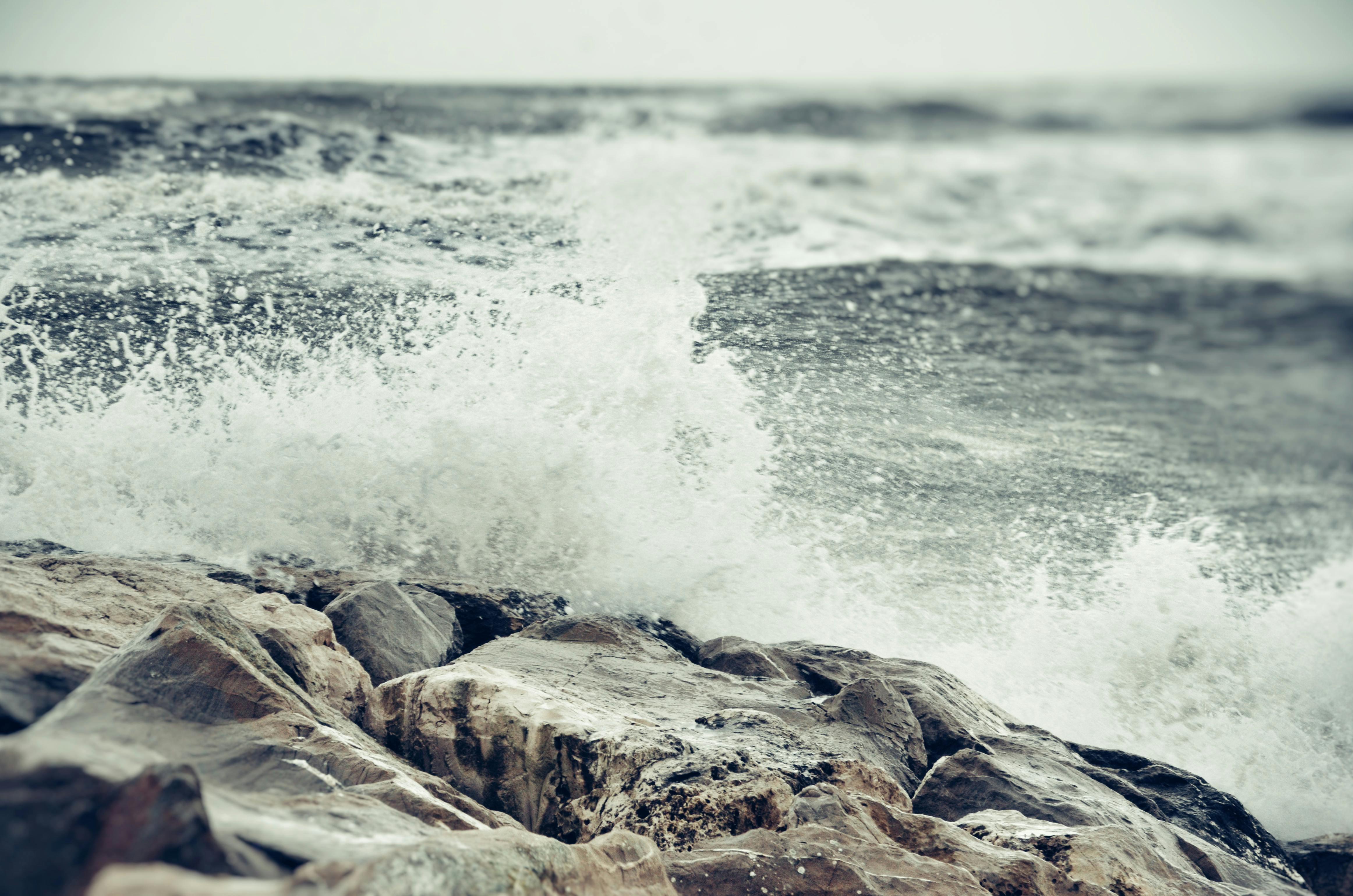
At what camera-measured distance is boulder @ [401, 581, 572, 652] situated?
429cm

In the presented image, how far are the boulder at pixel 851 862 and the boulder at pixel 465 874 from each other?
0.64 feet

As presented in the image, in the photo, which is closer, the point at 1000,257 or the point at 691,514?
the point at 1000,257

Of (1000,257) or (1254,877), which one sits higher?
(1000,257)

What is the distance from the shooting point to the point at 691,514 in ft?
17.8

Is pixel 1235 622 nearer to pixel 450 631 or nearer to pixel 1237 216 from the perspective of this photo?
pixel 1237 216

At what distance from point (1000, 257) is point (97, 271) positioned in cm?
642

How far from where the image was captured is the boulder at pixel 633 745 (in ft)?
7.96

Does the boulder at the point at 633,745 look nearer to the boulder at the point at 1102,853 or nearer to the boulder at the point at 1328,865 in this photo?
the boulder at the point at 1102,853

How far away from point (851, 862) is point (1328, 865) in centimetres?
337

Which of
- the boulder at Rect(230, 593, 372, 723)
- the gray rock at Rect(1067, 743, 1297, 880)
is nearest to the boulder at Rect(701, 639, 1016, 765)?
the gray rock at Rect(1067, 743, 1297, 880)

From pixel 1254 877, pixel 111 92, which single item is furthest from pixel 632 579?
pixel 111 92

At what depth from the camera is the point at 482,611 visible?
14.3ft

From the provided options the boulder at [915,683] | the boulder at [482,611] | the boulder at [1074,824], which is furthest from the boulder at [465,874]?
the boulder at [482,611]

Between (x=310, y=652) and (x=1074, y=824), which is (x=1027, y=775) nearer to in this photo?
(x=1074, y=824)
